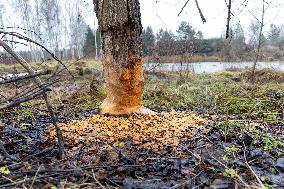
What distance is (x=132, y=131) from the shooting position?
10.2ft

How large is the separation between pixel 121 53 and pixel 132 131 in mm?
1006

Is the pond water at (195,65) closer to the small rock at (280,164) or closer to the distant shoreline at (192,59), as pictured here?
the distant shoreline at (192,59)

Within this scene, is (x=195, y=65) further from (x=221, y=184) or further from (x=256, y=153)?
(x=221, y=184)

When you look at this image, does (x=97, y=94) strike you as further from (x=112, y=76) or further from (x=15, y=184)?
(x=15, y=184)

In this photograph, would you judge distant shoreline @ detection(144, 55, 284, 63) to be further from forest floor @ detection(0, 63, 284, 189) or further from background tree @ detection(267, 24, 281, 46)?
forest floor @ detection(0, 63, 284, 189)

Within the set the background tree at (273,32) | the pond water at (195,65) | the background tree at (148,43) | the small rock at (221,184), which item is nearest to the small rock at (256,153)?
the small rock at (221,184)

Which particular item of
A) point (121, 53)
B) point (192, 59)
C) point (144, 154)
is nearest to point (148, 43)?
point (192, 59)

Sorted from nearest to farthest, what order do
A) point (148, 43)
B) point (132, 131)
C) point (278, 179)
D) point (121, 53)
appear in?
point (278, 179), point (132, 131), point (121, 53), point (148, 43)

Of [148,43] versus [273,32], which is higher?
[273,32]

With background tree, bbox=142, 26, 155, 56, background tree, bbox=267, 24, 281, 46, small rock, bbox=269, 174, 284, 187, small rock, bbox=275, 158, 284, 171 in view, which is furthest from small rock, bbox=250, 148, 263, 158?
background tree, bbox=267, 24, 281, 46

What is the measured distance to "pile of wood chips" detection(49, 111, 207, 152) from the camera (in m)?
2.83

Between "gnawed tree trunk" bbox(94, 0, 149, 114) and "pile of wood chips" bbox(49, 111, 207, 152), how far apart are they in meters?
0.22

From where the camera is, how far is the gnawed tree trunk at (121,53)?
343 centimetres


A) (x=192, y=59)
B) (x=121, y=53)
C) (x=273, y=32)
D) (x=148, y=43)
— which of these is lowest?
(x=192, y=59)
